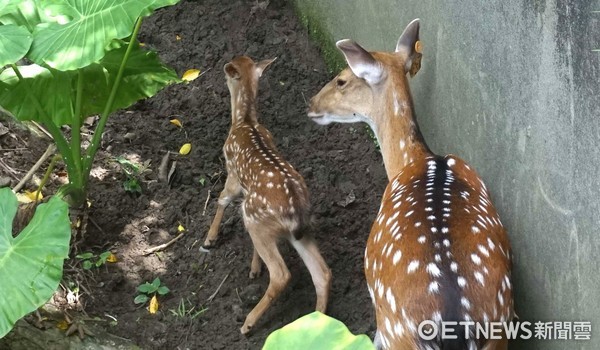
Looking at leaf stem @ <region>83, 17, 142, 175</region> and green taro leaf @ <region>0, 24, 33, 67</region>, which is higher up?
green taro leaf @ <region>0, 24, 33, 67</region>

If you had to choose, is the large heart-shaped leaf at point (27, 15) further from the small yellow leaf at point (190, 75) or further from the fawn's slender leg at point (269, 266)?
the small yellow leaf at point (190, 75)

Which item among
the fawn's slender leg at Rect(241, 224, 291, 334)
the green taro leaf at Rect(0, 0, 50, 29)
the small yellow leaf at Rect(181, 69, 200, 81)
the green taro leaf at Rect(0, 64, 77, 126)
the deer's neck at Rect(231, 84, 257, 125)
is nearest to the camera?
the fawn's slender leg at Rect(241, 224, 291, 334)

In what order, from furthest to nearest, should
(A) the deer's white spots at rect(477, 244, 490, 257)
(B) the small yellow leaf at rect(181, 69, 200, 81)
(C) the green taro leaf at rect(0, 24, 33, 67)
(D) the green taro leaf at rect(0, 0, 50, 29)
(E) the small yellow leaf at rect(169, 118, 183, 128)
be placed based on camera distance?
(B) the small yellow leaf at rect(181, 69, 200, 81) < (E) the small yellow leaf at rect(169, 118, 183, 128) < (D) the green taro leaf at rect(0, 0, 50, 29) < (C) the green taro leaf at rect(0, 24, 33, 67) < (A) the deer's white spots at rect(477, 244, 490, 257)

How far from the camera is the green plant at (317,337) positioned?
2516 millimetres

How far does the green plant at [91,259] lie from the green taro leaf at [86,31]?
4.09 ft

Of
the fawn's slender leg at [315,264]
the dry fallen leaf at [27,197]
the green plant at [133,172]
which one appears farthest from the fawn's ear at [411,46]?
the dry fallen leaf at [27,197]

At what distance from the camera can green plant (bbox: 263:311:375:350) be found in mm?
2516

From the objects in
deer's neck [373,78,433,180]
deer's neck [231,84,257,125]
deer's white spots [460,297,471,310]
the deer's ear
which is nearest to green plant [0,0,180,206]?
deer's neck [231,84,257,125]

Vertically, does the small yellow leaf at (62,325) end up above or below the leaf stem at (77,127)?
below

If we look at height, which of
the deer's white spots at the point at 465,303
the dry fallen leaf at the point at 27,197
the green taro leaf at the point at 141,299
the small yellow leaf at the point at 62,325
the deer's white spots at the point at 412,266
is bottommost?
the green taro leaf at the point at 141,299

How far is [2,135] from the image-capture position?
578 centimetres

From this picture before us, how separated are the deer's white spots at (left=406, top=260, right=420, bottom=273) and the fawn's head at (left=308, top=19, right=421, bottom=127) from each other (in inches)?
52.8

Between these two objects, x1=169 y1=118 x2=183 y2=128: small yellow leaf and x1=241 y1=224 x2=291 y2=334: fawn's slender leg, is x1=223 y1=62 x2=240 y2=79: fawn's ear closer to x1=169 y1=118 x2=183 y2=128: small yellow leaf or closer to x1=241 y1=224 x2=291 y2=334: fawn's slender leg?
x1=169 y1=118 x2=183 y2=128: small yellow leaf

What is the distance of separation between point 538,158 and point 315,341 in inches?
64.2
